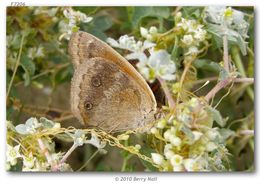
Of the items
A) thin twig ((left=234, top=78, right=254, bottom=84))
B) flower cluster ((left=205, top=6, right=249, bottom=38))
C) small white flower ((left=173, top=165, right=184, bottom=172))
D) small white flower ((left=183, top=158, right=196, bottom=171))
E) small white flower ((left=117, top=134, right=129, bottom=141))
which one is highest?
flower cluster ((left=205, top=6, right=249, bottom=38))

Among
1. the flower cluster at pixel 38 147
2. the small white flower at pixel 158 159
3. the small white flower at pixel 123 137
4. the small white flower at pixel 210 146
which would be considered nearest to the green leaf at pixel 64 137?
the flower cluster at pixel 38 147

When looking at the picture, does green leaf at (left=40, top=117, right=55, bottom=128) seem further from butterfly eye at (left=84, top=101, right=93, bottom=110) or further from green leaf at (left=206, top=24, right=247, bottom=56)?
green leaf at (left=206, top=24, right=247, bottom=56)

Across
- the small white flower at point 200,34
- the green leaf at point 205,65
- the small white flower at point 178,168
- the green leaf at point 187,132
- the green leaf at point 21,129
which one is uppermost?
the small white flower at point 200,34

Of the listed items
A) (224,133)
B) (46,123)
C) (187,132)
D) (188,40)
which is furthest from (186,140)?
(46,123)

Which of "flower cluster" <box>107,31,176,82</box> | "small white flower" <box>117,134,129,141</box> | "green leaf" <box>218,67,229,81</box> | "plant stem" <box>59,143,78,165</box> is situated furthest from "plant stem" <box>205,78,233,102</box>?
"plant stem" <box>59,143,78,165</box>

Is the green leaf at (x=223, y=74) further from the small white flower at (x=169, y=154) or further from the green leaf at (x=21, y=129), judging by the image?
A: the green leaf at (x=21, y=129)
